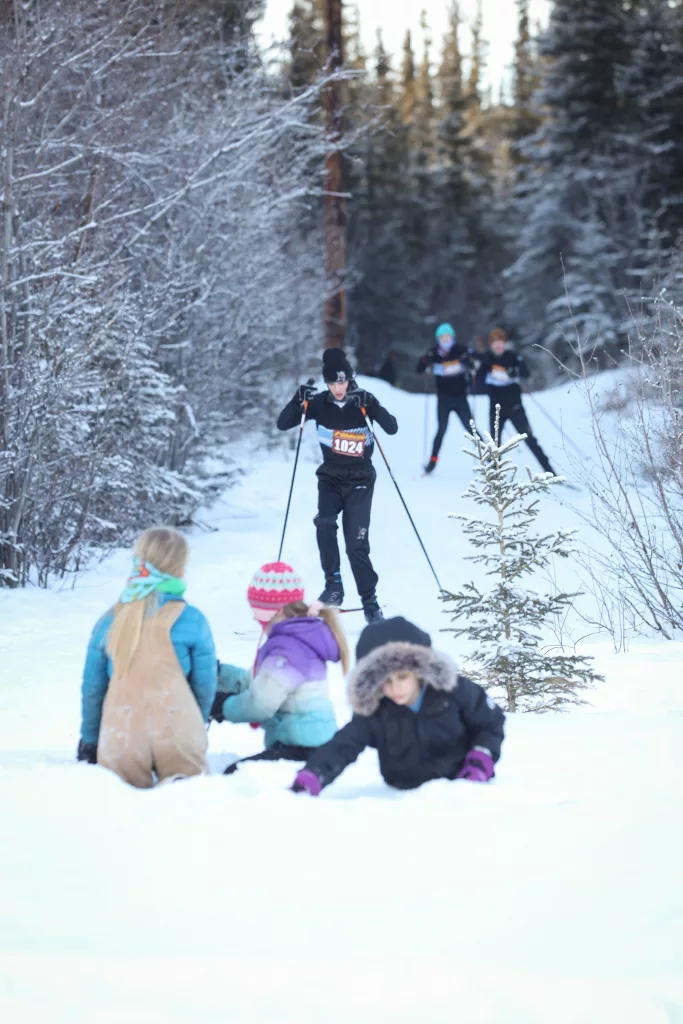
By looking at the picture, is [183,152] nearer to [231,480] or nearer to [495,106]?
[231,480]

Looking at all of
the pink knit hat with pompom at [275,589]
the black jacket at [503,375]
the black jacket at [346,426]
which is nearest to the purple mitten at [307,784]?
the pink knit hat with pompom at [275,589]

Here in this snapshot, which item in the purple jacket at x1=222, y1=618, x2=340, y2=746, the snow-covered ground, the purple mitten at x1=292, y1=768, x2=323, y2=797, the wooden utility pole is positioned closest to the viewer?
the snow-covered ground

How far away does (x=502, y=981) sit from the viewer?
3.04 meters

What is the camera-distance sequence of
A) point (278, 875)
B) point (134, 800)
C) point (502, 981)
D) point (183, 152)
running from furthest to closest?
point (183, 152), point (134, 800), point (278, 875), point (502, 981)

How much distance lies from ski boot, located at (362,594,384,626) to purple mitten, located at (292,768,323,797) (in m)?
4.10

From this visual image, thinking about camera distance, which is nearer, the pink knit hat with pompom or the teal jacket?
the teal jacket

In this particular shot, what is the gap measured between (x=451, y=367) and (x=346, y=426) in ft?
18.3

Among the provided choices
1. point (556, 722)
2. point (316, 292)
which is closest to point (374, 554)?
point (556, 722)

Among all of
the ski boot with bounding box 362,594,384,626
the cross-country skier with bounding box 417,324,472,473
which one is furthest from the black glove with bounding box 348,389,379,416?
the cross-country skier with bounding box 417,324,472,473

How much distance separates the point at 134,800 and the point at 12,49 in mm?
7234

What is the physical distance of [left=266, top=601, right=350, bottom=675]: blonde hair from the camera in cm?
471

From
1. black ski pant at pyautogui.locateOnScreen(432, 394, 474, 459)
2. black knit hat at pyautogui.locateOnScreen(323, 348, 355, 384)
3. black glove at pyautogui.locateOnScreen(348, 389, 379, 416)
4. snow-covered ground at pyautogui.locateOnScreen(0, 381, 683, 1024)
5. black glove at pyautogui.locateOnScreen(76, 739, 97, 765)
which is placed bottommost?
snow-covered ground at pyautogui.locateOnScreen(0, 381, 683, 1024)

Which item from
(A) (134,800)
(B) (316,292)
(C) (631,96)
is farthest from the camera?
(C) (631,96)

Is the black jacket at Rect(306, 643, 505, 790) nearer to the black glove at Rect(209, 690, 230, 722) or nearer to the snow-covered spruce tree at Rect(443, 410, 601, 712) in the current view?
the black glove at Rect(209, 690, 230, 722)
